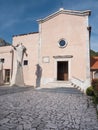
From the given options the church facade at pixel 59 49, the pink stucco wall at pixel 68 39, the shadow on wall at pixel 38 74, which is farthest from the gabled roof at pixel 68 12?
the shadow on wall at pixel 38 74

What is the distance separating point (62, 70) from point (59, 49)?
8.90 feet

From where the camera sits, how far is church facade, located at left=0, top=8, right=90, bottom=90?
17016 mm

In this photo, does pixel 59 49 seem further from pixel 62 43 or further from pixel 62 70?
pixel 62 70

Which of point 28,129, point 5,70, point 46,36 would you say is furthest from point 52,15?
point 28,129

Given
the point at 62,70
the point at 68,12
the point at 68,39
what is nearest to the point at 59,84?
the point at 62,70

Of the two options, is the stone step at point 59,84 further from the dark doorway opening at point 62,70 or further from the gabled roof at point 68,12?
the gabled roof at point 68,12

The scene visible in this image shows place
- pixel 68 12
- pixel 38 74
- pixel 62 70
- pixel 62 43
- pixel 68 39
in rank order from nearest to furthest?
pixel 68 39
pixel 62 43
pixel 68 12
pixel 38 74
pixel 62 70

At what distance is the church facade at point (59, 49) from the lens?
1702 centimetres

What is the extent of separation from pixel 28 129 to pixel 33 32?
1667cm

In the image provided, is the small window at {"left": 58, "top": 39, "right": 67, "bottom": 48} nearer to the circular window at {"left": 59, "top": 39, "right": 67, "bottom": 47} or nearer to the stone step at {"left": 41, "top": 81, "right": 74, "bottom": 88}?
the circular window at {"left": 59, "top": 39, "right": 67, "bottom": 47}

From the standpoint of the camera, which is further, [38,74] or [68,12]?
[38,74]

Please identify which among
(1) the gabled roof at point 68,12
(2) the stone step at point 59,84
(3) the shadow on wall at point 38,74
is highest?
(1) the gabled roof at point 68,12

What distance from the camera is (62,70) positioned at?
19.2 metres

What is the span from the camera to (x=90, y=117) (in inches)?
230
